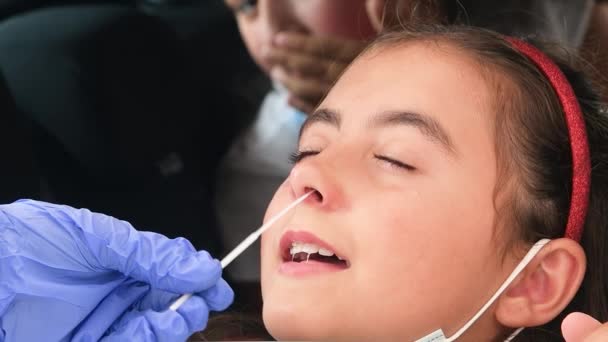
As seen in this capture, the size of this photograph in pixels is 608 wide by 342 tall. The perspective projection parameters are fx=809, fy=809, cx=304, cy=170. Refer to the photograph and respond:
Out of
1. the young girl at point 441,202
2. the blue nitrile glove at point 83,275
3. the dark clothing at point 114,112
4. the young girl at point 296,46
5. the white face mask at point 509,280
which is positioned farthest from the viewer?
the dark clothing at point 114,112

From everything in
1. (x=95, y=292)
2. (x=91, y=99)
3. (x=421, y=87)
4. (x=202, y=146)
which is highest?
(x=421, y=87)

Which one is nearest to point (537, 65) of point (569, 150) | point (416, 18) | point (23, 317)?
point (569, 150)

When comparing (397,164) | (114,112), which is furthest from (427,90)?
(114,112)

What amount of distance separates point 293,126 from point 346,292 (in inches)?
46.0

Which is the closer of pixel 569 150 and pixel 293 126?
pixel 569 150

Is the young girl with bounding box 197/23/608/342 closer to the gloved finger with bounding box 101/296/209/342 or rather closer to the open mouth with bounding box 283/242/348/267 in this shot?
the open mouth with bounding box 283/242/348/267

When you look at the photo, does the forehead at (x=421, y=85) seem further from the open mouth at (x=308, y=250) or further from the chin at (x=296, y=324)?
the chin at (x=296, y=324)

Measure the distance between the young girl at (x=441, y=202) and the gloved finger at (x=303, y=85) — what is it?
664mm

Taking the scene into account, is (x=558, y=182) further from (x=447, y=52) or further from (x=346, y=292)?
(x=346, y=292)

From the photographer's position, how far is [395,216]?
1.21m

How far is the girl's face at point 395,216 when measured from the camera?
3.91 feet

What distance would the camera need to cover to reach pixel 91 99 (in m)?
1.96

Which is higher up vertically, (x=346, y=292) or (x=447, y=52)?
(x=447, y=52)

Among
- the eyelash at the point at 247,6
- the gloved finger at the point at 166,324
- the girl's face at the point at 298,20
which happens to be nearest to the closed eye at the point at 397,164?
the gloved finger at the point at 166,324
